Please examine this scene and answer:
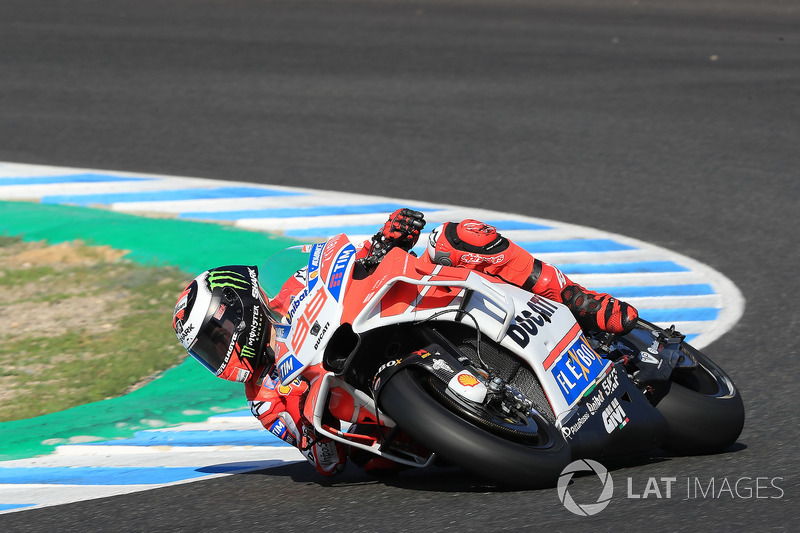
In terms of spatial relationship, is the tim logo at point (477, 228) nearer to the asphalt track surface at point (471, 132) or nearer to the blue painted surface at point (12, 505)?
the asphalt track surface at point (471, 132)

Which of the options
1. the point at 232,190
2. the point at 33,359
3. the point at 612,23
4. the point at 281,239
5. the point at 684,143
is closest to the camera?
the point at 33,359

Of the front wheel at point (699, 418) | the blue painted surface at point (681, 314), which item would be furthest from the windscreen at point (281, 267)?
the blue painted surface at point (681, 314)

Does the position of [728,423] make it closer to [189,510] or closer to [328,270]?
[328,270]

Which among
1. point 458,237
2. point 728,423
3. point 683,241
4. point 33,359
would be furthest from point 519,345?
point 683,241

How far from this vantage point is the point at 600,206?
9.90 m

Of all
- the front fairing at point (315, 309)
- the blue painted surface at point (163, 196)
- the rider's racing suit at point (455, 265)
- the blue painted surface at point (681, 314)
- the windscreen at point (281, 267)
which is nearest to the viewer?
the front fairing at point (315, 309)

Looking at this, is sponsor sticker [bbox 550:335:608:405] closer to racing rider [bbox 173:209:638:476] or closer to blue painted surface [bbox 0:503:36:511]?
racing rider [bbox 173:209:638:476]

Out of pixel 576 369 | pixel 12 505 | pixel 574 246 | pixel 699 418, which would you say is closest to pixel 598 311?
pixel 576 369

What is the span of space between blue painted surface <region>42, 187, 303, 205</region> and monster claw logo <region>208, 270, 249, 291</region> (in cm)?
555

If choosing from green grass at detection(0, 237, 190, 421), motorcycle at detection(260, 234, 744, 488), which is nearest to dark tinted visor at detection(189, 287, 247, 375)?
motorcycle at detection(260, 234, 744, 488)

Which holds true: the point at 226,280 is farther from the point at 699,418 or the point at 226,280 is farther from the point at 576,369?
the point at 699,418

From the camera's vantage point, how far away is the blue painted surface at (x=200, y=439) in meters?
5.83

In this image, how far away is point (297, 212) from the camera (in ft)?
32.7

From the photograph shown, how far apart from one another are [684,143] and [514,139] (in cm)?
178
